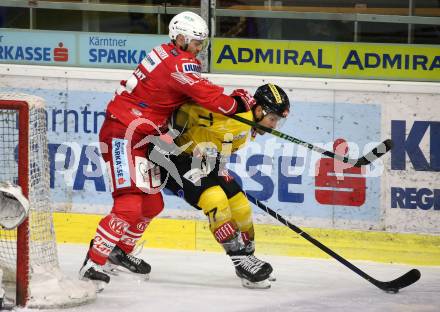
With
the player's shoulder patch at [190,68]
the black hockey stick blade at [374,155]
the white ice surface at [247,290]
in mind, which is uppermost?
the player's shoulder patch at [190,68]

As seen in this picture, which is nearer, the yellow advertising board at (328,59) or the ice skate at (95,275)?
the ice skate at (95,275)

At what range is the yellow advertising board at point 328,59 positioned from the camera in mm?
6199

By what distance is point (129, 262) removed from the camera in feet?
16.8

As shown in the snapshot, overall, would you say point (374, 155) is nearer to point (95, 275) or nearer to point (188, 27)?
point (188, 27)

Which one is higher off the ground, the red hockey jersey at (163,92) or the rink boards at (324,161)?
the red hockey jersey at (163,92)

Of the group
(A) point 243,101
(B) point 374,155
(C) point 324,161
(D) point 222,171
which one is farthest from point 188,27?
(C) point 324,161

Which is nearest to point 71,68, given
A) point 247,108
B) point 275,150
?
point 275,150

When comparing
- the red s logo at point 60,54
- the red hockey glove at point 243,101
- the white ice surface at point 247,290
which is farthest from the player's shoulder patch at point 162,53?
the red s logo at point 60,54

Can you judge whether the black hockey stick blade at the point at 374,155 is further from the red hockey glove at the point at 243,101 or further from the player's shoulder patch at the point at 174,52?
the player's shoulder patch at the point at 174,52

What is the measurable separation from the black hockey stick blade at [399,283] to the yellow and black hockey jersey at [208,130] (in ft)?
3.09

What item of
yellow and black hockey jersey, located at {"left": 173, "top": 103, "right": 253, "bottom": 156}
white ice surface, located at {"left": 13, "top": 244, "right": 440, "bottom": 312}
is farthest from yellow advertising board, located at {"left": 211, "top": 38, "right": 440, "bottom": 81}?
yellow and black hockey jersey, located at {"left": 173, "top": 103, "right": 253, "bottom": 156}

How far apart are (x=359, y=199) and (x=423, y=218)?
0.37m

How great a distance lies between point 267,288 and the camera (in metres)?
4.93

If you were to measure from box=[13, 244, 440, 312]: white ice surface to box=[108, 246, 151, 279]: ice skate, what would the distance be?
41 mm
